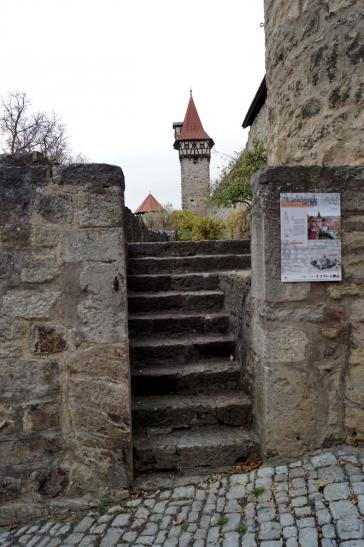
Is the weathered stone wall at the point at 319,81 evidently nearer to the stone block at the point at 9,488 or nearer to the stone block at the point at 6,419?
the stone block at the point at 6,419

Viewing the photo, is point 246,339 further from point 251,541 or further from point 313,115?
point 313,115

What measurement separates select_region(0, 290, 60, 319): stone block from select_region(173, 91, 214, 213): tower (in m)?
34.0

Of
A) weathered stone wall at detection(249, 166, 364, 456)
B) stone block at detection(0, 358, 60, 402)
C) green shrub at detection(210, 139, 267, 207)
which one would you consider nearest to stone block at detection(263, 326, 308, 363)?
weathered stone wall at detection(249, 166, 364, 456)

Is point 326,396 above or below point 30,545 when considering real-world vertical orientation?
above

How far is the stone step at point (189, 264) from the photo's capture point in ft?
14.7

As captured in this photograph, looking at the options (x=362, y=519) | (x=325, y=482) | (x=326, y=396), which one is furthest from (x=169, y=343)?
(x=362, y=519)

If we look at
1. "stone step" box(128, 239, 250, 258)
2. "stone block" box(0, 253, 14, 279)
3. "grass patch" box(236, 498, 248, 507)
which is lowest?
"grass patch" box(236, 498, 248, 507)

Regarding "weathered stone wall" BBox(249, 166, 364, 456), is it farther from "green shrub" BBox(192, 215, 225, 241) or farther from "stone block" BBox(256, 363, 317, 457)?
"green shrub" BBox(192, 215, 225, 241)

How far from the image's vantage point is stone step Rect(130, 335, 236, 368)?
3348 mm

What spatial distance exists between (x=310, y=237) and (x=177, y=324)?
1.55m

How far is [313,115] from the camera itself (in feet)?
11.8

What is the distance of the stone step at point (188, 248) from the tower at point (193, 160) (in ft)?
103

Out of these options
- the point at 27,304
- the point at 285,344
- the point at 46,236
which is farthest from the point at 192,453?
the point at 46,236

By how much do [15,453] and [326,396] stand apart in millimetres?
1966
